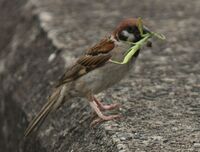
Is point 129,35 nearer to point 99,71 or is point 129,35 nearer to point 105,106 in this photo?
point 99,71

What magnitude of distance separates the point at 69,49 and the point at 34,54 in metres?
0.53

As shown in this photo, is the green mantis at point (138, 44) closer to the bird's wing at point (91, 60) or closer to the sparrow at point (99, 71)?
the sparrow at point (99, 71)

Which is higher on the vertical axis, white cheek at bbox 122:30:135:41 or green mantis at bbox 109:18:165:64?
white cheek at bbox 122:30:135:41

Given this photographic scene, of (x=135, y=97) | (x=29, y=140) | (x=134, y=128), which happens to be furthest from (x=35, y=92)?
(x=134, y=128)

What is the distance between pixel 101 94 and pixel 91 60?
0.74 m

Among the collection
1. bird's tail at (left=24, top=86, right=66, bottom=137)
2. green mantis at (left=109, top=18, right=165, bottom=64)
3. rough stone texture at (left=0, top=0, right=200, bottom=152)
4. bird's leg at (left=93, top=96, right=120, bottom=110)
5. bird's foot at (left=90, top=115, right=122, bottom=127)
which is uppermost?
green mantis at (left=109, top=18, right=165, bottom=64)

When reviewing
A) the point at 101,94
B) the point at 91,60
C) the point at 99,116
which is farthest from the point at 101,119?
the point at 101,94

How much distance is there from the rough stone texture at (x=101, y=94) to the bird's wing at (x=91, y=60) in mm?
373

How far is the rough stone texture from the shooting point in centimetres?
504

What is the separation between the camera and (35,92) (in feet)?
22.2

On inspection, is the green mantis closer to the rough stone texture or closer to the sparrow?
the sparrow

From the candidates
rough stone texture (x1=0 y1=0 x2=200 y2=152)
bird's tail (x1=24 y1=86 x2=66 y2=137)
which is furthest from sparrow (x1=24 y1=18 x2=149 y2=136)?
rough stone texture (x1=0 y1=0 x2=200 y2=152)

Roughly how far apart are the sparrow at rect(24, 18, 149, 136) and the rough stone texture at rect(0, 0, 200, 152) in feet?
0.79

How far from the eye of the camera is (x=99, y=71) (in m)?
5.32
